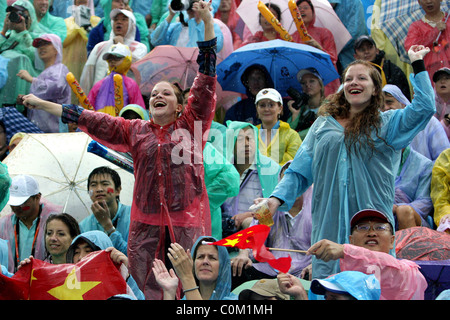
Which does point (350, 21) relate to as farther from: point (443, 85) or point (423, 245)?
point (423, 245)

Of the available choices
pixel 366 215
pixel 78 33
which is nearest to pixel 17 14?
pixel 78 33

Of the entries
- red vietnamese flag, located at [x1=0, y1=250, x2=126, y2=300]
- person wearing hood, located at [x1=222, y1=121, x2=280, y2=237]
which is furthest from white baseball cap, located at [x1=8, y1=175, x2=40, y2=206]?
red vietnamese flag, located at [x1=0, y1=250, x2=126, y2=300]

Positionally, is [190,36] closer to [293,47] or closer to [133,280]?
[293,47]

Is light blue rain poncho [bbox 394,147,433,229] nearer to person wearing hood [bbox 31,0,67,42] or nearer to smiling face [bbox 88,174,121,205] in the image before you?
smiling face [bbox 88,174,121,205]

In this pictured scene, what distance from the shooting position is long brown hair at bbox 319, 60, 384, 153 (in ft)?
15.8

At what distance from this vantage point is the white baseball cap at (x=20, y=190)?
22.1ft

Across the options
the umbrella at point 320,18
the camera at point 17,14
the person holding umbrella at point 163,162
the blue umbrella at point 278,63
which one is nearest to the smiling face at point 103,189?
the person holding umbrella at point 163,162

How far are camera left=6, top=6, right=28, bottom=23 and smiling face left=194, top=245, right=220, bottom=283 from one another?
552 centimetres

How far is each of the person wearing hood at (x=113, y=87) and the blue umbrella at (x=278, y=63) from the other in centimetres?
95

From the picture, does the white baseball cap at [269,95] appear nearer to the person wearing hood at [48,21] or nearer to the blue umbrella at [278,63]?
the blue umbrella at [278,63]

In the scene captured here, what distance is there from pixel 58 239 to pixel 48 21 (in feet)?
15.9

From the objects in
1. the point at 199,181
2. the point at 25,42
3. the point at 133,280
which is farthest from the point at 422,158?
the point at 25,42

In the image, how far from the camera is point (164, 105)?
5574mm

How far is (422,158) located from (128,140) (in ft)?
9.67
